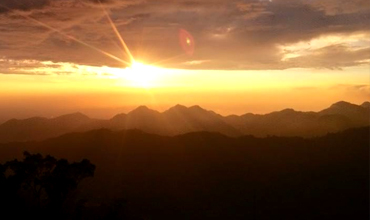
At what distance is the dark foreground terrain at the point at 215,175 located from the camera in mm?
64938

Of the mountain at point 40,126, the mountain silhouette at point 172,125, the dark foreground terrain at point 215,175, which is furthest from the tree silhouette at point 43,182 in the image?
the mountain at point 40,126

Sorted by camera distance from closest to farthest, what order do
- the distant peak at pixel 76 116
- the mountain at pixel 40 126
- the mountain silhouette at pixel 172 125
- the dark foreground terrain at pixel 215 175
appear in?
the dark foreground terrain at pixel 215 175
the mountain at pixel 40 126
the mountain silhouette at pixel 172 125
the distant peak at pixel 76 116

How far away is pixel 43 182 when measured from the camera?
131ft

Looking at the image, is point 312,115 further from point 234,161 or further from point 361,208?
point 361,208

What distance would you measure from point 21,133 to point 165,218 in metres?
124

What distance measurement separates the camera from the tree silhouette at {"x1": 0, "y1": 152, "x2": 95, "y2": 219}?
39.2m

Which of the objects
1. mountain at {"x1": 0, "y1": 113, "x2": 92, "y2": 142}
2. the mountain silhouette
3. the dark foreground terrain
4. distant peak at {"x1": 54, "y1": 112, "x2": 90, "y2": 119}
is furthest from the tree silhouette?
distant peak at {"x1": 54, "y1": 112, "x2": 90, "y2": 119}

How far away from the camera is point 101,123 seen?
177375 mm

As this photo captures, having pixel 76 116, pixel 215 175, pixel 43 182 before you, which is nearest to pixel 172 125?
pixel 76 116

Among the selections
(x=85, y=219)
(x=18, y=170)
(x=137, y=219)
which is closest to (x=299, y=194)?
(x=137, y=219)

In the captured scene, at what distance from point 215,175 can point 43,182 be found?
53.0m

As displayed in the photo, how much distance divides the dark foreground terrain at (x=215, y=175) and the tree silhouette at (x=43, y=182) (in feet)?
5.74

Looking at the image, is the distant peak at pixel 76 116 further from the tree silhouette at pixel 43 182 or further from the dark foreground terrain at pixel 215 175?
the tree silhouette at pixel 43 182

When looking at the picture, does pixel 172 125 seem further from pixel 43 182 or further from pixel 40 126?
pixel 43 182
